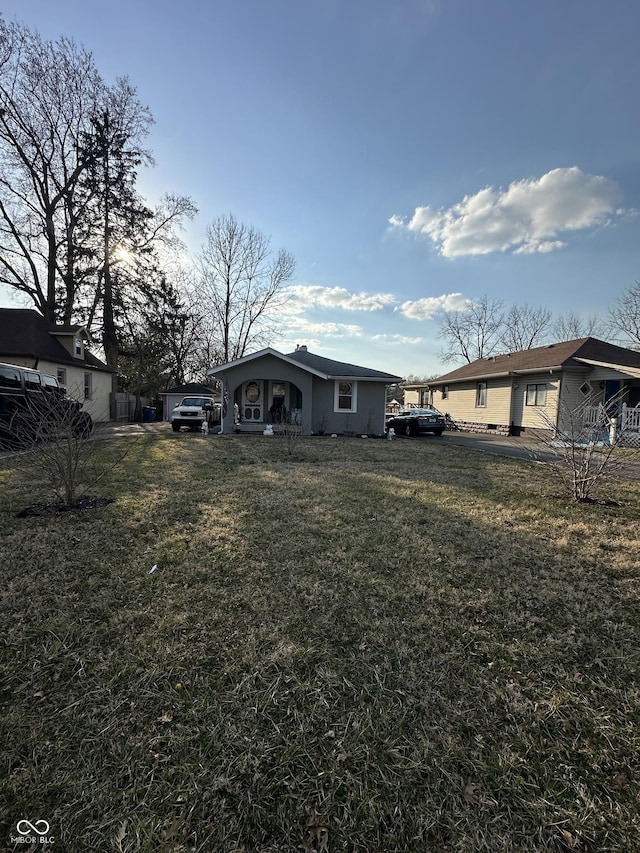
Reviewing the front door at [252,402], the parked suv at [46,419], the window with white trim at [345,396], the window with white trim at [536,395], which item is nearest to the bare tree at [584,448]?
the parked suv at [46,419]

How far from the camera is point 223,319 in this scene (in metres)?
29.9

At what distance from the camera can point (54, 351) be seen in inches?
722

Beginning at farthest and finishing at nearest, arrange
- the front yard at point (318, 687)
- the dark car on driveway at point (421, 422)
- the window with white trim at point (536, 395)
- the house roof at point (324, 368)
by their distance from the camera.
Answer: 1. the dark car on driveway at point (421, 422)
2. the window with white trim at point (536, 395)
3. the house roof at point (324, 368)
4. the front yard at point (318, 687)

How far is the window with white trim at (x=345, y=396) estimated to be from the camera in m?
16.1

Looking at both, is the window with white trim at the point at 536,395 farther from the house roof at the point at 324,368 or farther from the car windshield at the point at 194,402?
the car windshield at the point at 194,402

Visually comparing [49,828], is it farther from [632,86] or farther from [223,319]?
[223,319]

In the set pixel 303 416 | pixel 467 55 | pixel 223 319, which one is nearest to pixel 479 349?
pixel 223 319

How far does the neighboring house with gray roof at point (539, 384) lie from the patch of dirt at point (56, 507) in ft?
41.2

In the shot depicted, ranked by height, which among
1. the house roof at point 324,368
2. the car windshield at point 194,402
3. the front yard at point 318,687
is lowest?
the front yard at point 318,687

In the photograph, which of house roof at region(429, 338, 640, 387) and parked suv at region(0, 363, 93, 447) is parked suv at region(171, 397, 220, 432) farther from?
house roof at region(429, 338, 640, 387)

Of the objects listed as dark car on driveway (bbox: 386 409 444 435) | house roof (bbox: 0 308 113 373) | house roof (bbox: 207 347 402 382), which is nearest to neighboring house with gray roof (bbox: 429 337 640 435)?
dark car on driveway (bbox: 386 409 444 435)

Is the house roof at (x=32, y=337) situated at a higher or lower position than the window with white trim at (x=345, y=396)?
higher

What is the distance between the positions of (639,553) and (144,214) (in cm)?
2866

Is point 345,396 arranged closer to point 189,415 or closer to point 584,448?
point 189,415
